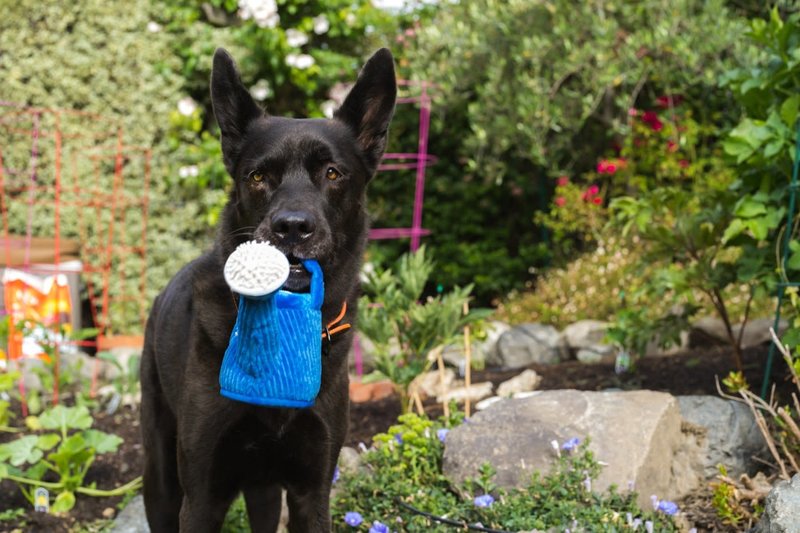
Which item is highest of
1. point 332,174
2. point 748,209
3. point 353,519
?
point 332,174

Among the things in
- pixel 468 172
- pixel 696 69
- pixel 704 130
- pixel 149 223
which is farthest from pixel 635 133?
pixel 149 223

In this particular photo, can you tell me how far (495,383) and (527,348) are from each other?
4.58ft

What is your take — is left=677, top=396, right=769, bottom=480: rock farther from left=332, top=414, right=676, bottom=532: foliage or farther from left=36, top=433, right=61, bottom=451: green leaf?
left=36, top=433, right=61, bottom=451: green leaf

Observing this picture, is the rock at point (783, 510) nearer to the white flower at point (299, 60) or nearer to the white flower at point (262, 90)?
the white flower at point (299, 60)

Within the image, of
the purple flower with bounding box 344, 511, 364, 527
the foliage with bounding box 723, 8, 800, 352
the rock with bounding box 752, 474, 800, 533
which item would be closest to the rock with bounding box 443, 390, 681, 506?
the purple flower with bounding box 344, 511, 364, 527

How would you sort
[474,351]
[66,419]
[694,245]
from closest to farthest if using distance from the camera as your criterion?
[66,419] < [694,245] < [474,351]

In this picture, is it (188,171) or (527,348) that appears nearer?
(527,348)

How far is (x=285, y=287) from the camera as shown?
2225mm

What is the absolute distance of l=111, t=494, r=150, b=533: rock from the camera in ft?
11.6

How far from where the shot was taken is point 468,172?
31.2 feet

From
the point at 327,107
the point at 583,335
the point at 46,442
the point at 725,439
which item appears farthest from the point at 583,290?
the point at 46,442

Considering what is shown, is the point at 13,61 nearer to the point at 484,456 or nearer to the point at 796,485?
the point at 484,456

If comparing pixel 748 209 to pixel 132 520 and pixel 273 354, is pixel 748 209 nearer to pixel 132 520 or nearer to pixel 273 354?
pixel 273 354

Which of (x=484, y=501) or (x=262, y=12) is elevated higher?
(x=262, y=12)
